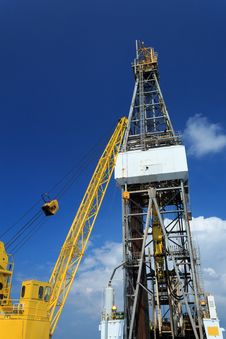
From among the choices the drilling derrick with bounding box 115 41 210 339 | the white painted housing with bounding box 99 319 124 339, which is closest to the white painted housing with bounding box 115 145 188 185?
the drilling derrick with bounding box 115 41 210 339

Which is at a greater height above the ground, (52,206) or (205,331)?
(52,206)

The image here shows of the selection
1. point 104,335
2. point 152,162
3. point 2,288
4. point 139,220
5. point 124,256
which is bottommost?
point 104,335

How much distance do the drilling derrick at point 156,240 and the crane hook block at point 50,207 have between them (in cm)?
803

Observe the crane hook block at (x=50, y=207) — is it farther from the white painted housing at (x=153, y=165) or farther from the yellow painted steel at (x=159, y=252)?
the yellow painted steel at (x=159, y=252)

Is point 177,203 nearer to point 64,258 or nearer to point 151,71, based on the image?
point 64,258

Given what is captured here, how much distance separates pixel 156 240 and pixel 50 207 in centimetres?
1251

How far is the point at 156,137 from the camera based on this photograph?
38.6 meters

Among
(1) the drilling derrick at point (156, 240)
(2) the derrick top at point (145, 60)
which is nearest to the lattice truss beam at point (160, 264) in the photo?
(1) the drilling derrick at point (156, 240)

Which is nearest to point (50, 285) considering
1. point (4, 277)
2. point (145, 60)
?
point (4, 277)

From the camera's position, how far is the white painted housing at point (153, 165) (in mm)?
34312

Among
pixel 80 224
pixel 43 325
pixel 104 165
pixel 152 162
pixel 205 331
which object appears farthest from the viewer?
pixel 104 165

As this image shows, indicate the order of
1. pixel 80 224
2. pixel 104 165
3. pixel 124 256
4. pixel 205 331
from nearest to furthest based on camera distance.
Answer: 1. pixel 205 331
2. pixel 124 256
3. pixel 80 224
4. pixel 104 165

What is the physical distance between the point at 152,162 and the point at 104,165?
9.90 meters

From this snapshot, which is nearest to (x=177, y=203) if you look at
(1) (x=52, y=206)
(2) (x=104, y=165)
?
(2) (x=104, y=165)
